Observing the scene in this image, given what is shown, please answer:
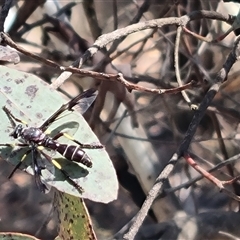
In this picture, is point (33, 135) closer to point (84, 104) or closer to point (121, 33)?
point (84, 104)

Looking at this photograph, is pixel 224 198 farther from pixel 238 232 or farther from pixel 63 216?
pixel 63 216

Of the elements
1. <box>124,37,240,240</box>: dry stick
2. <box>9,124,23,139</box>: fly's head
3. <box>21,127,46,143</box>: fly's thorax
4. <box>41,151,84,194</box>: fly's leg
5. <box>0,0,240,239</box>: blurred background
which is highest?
<box>9,124,23,139</box>: fly's head

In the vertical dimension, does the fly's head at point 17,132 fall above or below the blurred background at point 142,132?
above

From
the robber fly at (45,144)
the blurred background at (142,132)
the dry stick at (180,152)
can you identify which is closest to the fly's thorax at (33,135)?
the robber fly at (45,144)

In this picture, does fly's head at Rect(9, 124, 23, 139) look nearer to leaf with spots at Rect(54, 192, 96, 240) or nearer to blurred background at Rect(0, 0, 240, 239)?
leaf with spots at Rect(54, 192, 96, 240)

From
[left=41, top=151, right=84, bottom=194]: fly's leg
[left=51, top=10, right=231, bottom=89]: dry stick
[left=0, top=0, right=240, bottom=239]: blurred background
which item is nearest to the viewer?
[left=41, top=151, right=84, bottom=194]: fly's leg

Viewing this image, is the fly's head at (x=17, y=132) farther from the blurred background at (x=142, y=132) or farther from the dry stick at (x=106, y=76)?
the blurred background at (x=142, y=132)

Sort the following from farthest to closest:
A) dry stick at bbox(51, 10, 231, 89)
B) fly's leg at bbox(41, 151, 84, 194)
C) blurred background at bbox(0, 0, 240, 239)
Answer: blurred background at bbox(0, 0, 240, 239)
dry stick at bbox(51, 10, 231, 89)
fly's leg at bbox(41, 151, 84, 194)

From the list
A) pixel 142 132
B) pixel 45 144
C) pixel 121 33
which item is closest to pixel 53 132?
pixel 45 144

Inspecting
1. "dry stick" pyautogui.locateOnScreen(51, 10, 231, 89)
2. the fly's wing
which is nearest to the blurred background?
"dry stick" pyautogui.locateOnScreen(51, 10, 231, 89)
